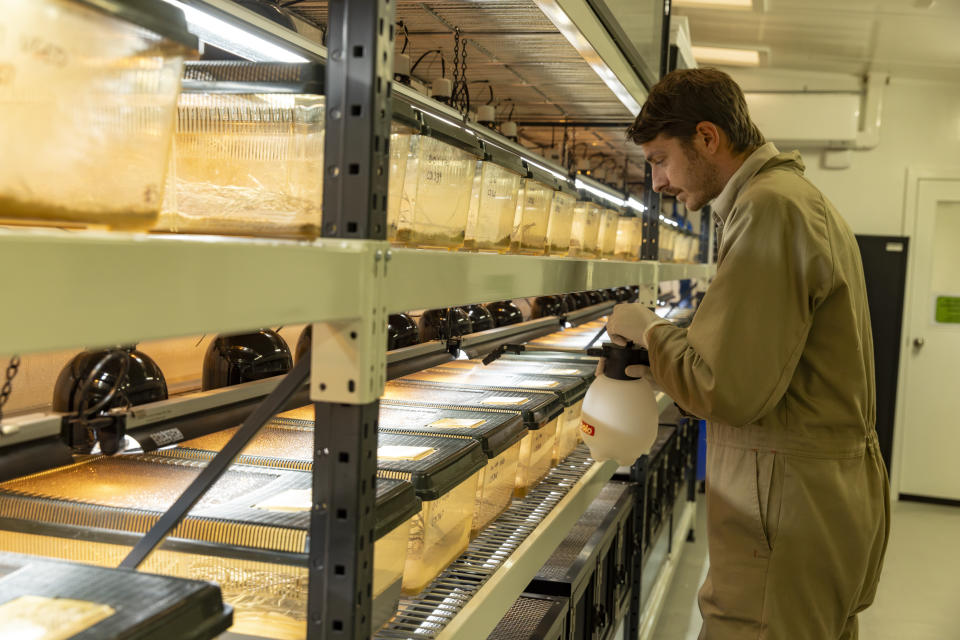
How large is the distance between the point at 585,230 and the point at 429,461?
4.35 ft

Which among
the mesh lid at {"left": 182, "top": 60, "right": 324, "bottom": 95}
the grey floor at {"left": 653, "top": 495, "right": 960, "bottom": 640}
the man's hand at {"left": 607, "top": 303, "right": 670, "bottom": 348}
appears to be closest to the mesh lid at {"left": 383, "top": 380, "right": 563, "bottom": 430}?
the man's hand at {"left": 607, "top": 303, "right": 670, "bottom": 348}

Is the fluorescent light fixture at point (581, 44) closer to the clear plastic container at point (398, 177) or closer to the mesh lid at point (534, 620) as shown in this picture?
the clear plastic container at point (398, 177)

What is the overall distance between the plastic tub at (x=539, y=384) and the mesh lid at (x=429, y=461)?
0.69 m

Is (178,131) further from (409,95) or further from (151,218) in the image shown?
(409,95)

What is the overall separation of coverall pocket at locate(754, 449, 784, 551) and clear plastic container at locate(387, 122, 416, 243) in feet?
3.26

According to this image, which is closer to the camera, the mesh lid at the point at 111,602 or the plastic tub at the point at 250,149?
the mesh lid at the point at 111,602

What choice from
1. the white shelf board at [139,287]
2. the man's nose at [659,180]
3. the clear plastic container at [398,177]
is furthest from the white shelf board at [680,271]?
the white shelf board at [139,287]

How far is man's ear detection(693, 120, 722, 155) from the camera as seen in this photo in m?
1.98

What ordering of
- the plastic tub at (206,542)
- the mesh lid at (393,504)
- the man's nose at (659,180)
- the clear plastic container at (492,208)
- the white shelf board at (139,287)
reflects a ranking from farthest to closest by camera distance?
the man's nose at (659,180) → the clear plastic container at (492,208) → the mesh lid at (393,504) → the plastic tub at (206,542) → the white shelf board at (139,287)

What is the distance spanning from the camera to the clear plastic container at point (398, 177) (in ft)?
4.12

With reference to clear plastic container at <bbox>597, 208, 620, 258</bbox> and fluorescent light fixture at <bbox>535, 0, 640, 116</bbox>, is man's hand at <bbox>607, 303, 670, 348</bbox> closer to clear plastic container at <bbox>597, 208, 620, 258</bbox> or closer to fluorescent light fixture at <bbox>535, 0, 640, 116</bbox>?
fluorescent light fixture at <bbox>535, 0, 640, 116</bbox>

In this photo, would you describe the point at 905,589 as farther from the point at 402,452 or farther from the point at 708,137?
the point at 402,452

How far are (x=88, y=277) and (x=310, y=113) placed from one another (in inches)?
21.1

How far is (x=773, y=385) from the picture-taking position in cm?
172
